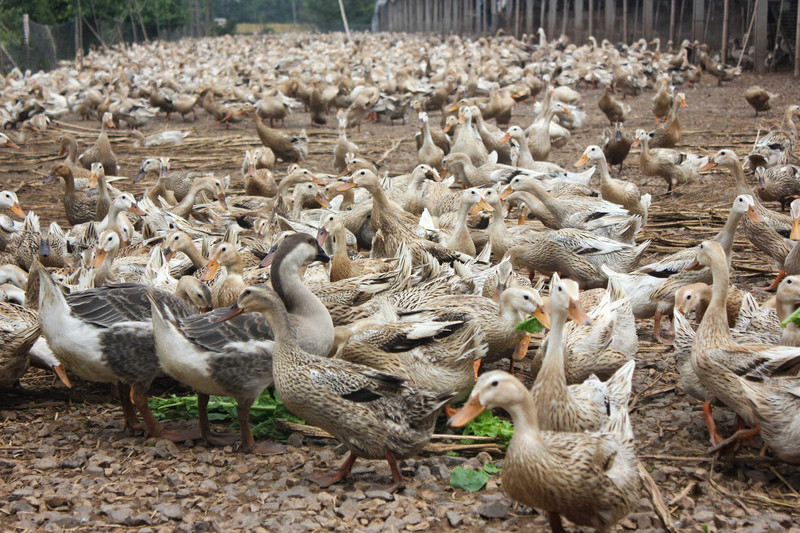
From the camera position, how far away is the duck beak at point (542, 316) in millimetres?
4789

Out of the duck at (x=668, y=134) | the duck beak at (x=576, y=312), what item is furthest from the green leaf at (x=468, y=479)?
the duck at (x=668, y=134)

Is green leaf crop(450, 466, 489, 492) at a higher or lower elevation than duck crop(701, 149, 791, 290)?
lower

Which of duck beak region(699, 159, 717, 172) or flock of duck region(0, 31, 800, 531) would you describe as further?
duck beak region(699, 159, 717, 172)

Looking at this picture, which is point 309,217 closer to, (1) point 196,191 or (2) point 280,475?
(1) point 196,191

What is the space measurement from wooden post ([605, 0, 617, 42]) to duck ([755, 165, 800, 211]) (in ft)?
77.6

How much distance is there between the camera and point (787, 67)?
2184 centimetres

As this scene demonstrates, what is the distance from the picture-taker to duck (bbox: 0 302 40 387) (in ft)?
16.0

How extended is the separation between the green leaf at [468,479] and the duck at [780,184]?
656 cm

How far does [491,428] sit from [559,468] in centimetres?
125

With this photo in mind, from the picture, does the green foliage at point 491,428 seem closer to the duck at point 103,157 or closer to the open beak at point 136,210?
the open beak at point 136,210

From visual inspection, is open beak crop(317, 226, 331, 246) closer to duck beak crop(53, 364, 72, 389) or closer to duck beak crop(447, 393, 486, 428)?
duck beak crop(53, 364, 72, 389)

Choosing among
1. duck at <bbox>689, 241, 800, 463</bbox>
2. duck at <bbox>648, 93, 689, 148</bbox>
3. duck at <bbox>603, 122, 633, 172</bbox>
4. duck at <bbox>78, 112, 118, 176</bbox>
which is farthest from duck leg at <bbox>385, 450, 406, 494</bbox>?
duck at <bbox>648, 93, 689, 148</bbox>

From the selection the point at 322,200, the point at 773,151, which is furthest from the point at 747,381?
the point at 773,151

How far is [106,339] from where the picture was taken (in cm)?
448
